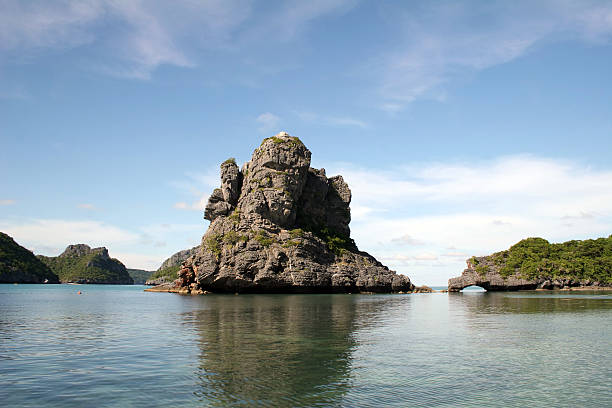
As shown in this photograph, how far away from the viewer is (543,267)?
488 ft

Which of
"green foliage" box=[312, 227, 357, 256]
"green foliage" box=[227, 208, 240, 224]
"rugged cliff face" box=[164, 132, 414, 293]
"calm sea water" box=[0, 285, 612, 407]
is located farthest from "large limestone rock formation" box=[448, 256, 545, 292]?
"calm sea water" box=[0, 285, 612, 407]

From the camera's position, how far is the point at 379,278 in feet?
468

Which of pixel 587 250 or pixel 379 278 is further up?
pixel 587 250

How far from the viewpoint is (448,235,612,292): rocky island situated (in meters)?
147

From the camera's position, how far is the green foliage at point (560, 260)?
147 meters

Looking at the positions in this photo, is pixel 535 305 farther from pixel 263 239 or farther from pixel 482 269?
pixel 263 239

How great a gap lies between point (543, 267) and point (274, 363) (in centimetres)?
14788

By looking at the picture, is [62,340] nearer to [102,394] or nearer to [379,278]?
[102,394]

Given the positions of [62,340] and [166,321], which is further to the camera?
[166,321]

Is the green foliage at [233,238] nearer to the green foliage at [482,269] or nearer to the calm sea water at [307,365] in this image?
the green foliage at [482,269]

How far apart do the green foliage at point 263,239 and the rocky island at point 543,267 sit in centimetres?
7083

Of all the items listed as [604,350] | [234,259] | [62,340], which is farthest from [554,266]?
[62,340]

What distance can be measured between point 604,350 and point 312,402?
80.6 ft

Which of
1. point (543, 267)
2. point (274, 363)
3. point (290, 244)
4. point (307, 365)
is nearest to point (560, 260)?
point (543, 267)
